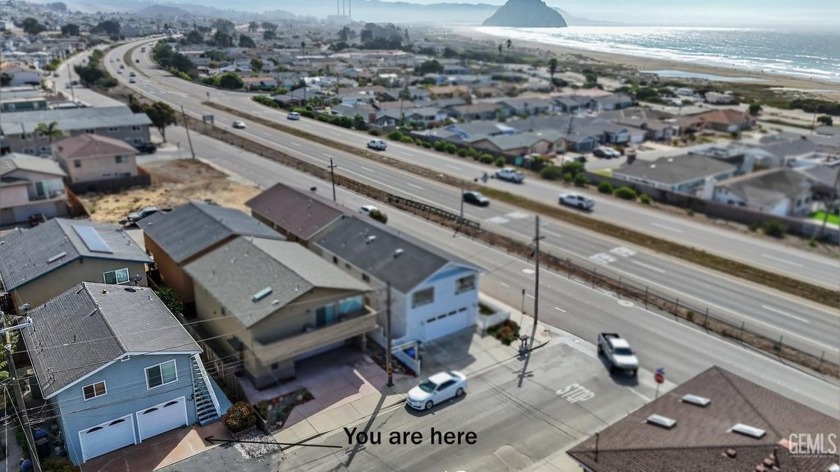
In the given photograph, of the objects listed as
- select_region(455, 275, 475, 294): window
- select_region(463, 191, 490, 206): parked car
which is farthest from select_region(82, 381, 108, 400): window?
select_region(463, 191, 490, 206): parked car

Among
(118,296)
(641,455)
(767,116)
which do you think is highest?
(767,116)

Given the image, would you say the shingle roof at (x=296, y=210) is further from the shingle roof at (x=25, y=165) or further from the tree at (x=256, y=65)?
the tree at (x=256, y=65)

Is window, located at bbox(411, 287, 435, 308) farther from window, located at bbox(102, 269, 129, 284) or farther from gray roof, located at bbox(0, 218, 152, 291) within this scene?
window, located at bbox(102, 269, 129, 284)

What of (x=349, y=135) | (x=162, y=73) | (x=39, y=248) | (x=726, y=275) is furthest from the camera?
(x=162, y=73)

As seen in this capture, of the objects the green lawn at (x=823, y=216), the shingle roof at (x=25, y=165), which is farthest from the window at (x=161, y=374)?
the green lawn at (x=823, y=216)

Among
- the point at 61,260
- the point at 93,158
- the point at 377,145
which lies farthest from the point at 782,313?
the point at 93,158

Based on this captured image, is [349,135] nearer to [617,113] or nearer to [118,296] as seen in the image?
[617,113]

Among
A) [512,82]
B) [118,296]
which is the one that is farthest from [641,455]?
[512,82]
